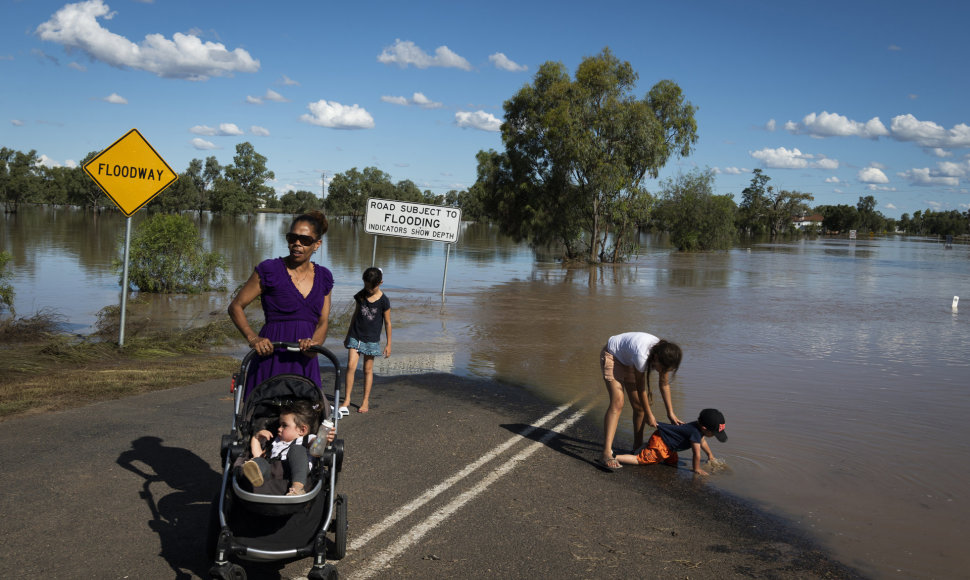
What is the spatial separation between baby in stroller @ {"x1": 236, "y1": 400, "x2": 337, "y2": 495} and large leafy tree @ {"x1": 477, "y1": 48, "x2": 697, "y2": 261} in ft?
116

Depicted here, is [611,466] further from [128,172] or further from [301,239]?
[128,172]

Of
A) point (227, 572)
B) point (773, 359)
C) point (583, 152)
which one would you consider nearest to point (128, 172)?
point (227, 572)

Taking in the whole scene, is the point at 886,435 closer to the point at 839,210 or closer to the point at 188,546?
Result: the point at 188,546

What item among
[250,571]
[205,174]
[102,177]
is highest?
[205,174]

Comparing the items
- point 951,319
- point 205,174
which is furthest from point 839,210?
point 951,319

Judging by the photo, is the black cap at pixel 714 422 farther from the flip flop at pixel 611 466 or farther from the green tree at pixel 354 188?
the green tree at pixel 354 188

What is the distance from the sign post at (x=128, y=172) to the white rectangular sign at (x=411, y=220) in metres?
6.65

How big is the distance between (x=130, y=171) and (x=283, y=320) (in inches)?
301

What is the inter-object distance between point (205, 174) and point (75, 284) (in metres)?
141

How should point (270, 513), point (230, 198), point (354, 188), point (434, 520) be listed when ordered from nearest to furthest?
1. point (270, 513)
2. point (434, 520)
3. point (230, 198)
4. point (354, 188)

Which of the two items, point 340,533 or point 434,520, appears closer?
point 340,533

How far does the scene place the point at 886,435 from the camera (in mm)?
8188

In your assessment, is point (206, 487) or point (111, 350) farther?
point (111, 350)

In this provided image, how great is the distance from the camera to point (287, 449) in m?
4.20
